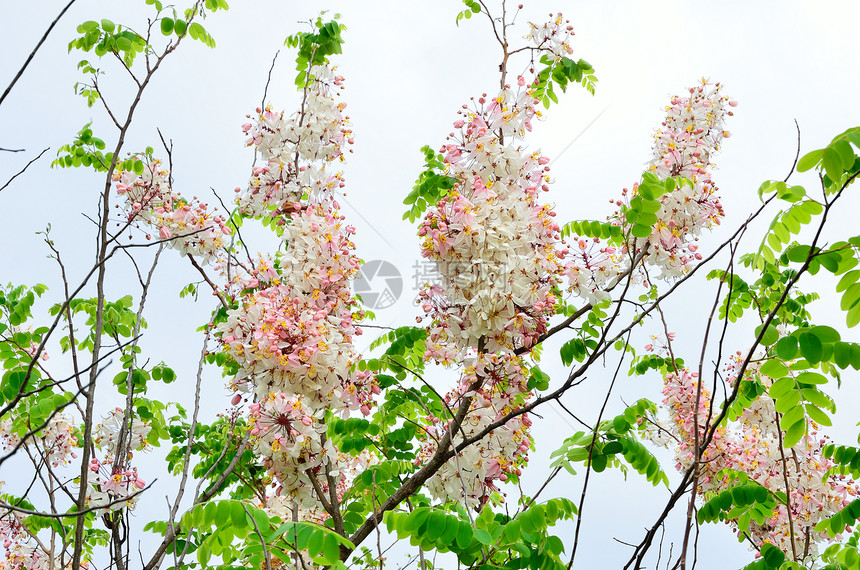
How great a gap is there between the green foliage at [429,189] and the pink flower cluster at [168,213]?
118 cm

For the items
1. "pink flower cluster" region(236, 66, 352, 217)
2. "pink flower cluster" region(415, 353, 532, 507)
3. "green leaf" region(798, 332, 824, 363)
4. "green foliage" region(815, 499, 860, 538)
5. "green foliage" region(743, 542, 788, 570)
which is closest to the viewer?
"green leaf" region(798, 332, 824, 363)

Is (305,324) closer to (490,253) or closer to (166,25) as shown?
(490,253)

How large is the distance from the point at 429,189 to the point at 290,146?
87cm

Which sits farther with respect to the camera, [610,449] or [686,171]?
[686,171]

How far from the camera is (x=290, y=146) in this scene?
4.29 m

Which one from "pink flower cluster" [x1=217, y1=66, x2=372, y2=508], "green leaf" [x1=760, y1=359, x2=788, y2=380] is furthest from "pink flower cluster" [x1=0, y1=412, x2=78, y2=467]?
"green leaf" [x1=760, y1=359, x2=788, y2=380]

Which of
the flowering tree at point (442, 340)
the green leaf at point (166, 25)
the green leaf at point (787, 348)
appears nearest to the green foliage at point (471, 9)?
the flowering tree at point (442, 340)

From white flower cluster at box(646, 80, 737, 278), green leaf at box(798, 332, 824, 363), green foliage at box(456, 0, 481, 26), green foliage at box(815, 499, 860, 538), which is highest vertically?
green foliage at box(456, 0, 481, 26)

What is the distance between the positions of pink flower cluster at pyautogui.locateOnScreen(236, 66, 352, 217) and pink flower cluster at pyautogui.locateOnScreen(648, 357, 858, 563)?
2933mm

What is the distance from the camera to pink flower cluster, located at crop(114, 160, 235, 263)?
14.3ft

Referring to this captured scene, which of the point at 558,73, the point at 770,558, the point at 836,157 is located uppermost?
the point at 558,73

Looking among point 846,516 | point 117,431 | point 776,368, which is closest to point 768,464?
point 846,516

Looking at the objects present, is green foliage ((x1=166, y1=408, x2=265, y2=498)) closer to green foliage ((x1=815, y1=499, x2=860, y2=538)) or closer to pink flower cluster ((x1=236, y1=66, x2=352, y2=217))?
pink flower cluster ((x1=236, y1=66, x2=352, y2=217))

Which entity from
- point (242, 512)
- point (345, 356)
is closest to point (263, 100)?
point (345, 356)
